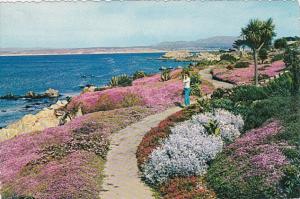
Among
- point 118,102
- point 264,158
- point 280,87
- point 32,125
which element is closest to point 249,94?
point 280,87

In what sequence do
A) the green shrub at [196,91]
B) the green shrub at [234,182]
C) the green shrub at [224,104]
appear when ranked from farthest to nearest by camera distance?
the green shrub at [196,91], the green shrub at [224,104], the green shrub at [234,182]

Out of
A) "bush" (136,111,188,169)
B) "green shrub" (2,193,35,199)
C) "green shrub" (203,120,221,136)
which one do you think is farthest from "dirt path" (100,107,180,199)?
"green shrub" (203,120,221,136)

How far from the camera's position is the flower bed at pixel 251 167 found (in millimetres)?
16281

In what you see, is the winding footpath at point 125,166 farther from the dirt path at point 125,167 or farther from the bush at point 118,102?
the bush at point 118,102

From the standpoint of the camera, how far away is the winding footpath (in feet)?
59.6

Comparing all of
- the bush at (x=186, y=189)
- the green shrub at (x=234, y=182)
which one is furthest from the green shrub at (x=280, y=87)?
the bush at (x=186, y=189)

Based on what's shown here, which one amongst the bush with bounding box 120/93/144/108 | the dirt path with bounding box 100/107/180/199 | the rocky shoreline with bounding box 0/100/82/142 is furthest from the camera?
the bush with bounding box 120/93/144/108

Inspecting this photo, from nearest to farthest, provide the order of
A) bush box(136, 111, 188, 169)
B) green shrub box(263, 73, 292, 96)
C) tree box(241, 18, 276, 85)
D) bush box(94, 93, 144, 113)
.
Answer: bush box(136, 111, 188, 169) < green shrub box(263, 73, 292, 96) < bush box(94, 93, 144, 113) < tree box(241, 18, 276, 85)

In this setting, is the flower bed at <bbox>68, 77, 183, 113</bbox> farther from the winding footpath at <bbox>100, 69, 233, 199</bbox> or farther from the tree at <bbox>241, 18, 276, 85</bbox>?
the tree at <bbox>241, 18, 276, 85</bbox>

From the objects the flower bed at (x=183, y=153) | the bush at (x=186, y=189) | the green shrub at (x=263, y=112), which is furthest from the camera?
the green shrub at (x=263, y=112)

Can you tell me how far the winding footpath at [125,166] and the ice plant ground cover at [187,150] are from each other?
727mm

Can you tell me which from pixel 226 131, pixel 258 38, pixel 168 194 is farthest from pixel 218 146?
pixel 258 38

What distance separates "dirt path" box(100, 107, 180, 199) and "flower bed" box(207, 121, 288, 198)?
277cm

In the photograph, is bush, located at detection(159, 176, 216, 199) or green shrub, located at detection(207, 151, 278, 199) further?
bush, located at detection(159, 176, 216, 199)
